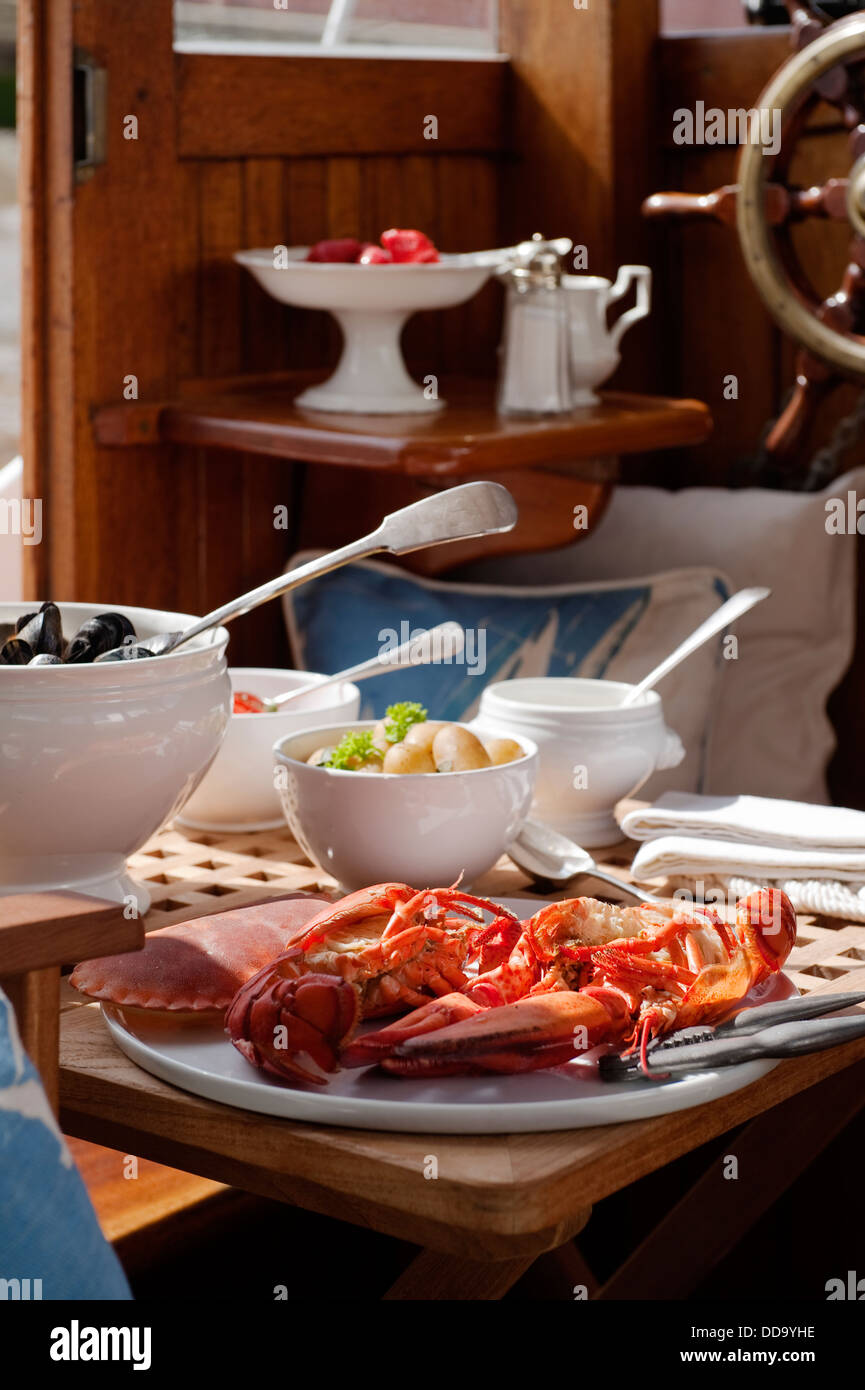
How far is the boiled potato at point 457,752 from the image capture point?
1.15 meters

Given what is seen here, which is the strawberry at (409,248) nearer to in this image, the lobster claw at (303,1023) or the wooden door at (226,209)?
the wooden door at (226,209)

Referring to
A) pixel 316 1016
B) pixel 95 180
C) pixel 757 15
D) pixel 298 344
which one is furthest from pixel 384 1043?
pixel 757 15

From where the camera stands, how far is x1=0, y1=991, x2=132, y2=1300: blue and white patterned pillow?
2.08 feet

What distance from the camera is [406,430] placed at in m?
1.91

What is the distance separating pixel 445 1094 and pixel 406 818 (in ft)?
1.06

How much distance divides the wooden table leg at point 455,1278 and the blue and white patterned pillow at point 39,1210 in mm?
277

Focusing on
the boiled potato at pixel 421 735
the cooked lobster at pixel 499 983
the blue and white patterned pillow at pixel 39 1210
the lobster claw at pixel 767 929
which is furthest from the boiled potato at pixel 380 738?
the blue and white patterned pillow at pixel 39 1210

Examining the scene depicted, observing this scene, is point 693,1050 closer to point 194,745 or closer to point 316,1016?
point 316,1016

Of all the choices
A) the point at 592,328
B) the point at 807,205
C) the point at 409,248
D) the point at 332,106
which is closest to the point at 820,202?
the point at 807,205

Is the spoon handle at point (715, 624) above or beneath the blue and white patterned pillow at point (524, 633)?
above

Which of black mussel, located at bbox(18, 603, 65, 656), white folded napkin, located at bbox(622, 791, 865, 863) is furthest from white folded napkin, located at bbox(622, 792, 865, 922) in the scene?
black mussel, located at bbox(18, 603, 65, 656)

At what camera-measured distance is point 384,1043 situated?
2.71ft
